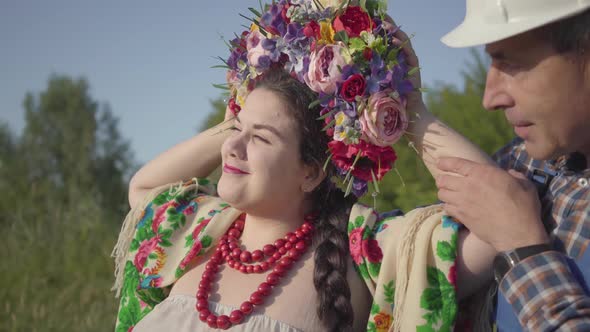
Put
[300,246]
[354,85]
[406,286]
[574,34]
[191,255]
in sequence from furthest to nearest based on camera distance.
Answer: [191,255], [300,246], [354,85], [406,286], [574,34]

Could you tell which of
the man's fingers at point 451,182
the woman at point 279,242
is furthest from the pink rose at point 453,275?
the man's fingers at point 451,182

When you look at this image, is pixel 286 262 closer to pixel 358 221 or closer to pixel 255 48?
pixel 358 221

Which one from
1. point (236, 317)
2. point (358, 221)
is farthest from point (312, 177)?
point (236, 317)

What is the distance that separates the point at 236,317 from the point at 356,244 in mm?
492

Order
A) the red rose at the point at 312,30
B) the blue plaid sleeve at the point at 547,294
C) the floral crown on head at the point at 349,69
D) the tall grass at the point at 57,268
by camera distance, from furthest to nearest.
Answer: the tall grass at the point at 57,268, the red rose at the point at 312,30, the floral crown on head at the point at 349,69, the blue plaid sleeve at the point at 547,294

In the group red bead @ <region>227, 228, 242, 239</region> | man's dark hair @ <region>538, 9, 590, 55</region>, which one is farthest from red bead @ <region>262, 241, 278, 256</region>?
man's dark hair @ <region>538, 9, 590, 55</region>

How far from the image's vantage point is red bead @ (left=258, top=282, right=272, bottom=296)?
2244 mm

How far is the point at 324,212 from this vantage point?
2.50 m

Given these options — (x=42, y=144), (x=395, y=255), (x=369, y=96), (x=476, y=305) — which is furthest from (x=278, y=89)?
(x=42, y=144)

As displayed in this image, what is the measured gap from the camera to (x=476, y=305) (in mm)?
2154

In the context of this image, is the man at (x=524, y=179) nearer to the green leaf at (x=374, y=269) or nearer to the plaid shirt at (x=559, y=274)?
the plaid shirt at (x=559, y=274)

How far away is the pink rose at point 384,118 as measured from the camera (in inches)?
83.3

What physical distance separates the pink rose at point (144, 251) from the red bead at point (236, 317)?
57cm

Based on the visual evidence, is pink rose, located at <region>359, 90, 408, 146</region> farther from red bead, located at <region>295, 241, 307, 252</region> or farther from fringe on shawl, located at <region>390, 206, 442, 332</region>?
red bead, located at <region>295, 241, 307, 252</region>
